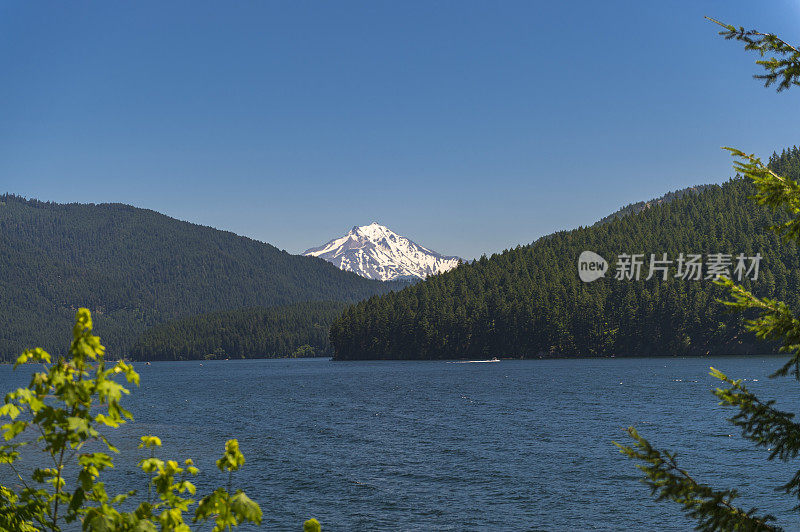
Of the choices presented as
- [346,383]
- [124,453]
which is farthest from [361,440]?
[346,383]

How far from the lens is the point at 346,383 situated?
5728 inches

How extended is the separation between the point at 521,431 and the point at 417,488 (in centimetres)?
2573

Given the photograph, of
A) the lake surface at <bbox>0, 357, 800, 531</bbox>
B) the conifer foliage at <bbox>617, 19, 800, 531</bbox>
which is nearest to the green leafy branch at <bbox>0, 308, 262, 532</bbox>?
the conifer foliage at <bbox>617, 19, 800, 531</bbox>

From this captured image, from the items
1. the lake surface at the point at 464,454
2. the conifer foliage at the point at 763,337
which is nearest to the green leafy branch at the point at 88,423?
the conifer foliage at the point at 763,337

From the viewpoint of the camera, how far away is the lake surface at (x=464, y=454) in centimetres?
3828

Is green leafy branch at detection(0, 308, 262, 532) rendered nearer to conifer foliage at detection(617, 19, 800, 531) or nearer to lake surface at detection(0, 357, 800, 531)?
conifer foliage at detection(617, 19, 800, 531)

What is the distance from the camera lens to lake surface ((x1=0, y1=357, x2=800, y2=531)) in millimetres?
38281

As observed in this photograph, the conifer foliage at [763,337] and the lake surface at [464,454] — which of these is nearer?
the conifer foliage at [763,337]

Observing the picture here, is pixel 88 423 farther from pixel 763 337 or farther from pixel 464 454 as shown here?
pixel 464 454

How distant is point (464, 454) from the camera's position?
55875 mm

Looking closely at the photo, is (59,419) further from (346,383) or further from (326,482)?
(346,383)

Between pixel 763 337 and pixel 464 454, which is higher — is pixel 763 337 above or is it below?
above

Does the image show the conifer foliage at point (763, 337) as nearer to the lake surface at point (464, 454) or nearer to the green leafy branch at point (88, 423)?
the green leafy branch at point (88, 423)

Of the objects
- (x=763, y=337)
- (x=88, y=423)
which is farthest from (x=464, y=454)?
(x=88, y=423)
